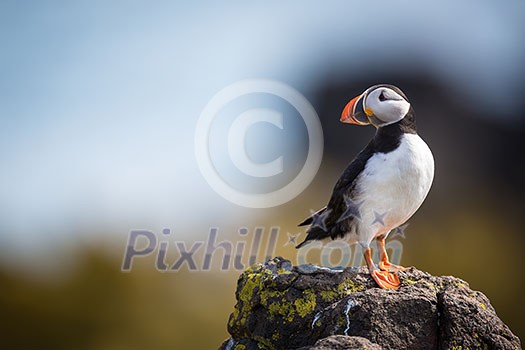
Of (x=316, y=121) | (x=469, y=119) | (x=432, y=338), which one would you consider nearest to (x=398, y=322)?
(x=432, y=338)

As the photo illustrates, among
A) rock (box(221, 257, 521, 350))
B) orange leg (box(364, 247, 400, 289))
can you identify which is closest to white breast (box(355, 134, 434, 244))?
orange leg (box(364, 247, 400, 289))

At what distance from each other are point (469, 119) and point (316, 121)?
265 inches

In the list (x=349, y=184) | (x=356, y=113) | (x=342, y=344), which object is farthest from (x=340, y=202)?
(x=342, y=344)

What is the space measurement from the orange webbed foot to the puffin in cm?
2

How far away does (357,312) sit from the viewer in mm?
5172

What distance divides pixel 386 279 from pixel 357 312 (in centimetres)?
75

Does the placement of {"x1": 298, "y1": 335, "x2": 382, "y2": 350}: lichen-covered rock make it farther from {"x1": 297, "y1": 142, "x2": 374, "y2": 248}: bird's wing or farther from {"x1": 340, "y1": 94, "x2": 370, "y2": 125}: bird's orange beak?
{"x1": 340, "y1": 94, "x2": 370, "y2": 125}: bird's orange beak

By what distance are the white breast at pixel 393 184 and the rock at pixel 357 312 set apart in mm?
515

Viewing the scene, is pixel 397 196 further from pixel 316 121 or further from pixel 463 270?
pixel 316 121

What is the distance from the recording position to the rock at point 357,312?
205 inches

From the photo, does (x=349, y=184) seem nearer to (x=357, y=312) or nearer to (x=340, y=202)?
(x=340, y=202)

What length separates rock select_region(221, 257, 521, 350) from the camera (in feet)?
17.1

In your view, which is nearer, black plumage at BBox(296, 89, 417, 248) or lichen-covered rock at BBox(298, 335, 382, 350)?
lichen-covered rock at BBox(298, 335, 382, 350)

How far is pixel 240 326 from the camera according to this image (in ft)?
19.4
